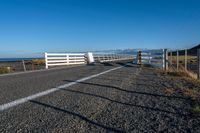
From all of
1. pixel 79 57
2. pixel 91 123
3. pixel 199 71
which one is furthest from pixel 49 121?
pixel 79 57

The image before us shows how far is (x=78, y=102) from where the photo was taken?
4.93 metres

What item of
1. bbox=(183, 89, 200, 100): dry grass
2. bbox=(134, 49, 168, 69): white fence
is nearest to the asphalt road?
bbox=(183, 89, 200, 100): dry grass

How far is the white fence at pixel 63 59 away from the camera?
19828 mm

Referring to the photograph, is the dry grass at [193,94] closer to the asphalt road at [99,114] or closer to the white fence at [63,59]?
the asphalt road at [99,114]

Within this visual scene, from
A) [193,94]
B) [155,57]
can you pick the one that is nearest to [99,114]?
[193,94]

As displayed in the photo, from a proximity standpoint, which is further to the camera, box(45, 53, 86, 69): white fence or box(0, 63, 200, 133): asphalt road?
box(45, 53, 86, 69): white fence

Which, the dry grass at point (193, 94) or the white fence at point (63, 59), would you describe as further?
the white fence at point (63, 59)

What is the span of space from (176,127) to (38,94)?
3.48 metres

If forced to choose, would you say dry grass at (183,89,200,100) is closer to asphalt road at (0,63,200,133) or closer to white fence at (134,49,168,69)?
asphalt road at (0,63,200,133)

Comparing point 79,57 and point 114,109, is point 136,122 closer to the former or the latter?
point 114,109

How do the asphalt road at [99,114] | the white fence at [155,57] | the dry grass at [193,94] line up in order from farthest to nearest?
1. the white fence at [155,57]
2. the dry grass at [193,94]
3. the asphalt road at [99,114]

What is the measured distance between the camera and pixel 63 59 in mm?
22297

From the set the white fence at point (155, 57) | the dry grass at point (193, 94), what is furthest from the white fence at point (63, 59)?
the dry grass at point (193, 94)

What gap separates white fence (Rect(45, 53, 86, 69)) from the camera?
1983 cm
